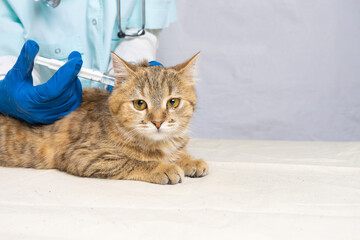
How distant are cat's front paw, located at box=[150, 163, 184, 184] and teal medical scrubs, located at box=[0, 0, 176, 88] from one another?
950 mm

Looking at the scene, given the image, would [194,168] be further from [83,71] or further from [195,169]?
[83,71]

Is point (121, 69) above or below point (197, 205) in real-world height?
above

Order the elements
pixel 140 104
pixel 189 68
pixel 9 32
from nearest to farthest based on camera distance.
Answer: pixel 140 104, pixel 189 68, pixel 9 32

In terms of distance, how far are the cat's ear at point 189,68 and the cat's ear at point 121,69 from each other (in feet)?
0.71

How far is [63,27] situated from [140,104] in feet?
2.83

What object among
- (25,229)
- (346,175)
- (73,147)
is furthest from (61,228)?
(346,175)

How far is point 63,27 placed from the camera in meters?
2.22

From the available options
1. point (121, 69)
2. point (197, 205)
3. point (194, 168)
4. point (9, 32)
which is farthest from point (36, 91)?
point (197, 205)

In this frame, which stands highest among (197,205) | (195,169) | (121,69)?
(121,69)

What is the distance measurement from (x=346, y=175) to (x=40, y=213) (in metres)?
1.29

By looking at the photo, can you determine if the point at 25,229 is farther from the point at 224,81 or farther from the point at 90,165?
the point at 224,81

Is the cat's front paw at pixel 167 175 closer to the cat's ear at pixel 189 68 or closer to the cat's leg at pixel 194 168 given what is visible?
the cat's leg at pixel 194 168

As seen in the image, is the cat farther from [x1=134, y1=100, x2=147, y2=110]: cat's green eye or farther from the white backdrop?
the white backdrop

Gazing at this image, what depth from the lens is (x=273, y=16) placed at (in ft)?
9.89
